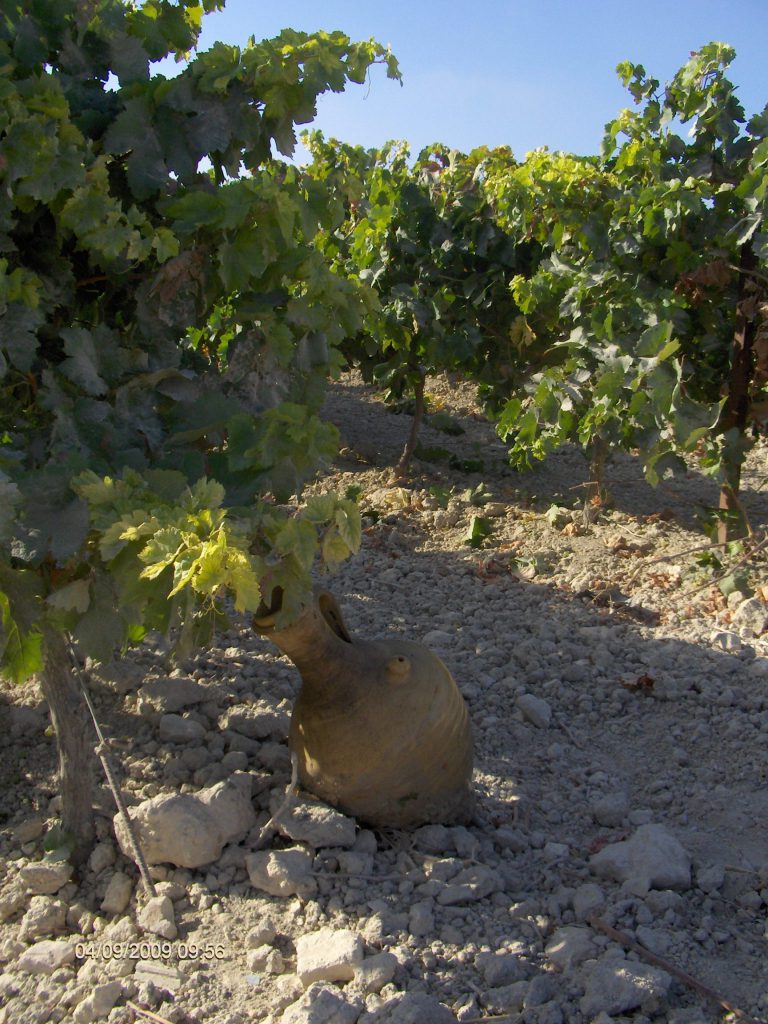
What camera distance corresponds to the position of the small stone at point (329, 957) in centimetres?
220

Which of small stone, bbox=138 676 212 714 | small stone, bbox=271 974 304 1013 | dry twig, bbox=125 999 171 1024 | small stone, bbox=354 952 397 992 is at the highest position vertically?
small stone, bbox=138 676 212 714

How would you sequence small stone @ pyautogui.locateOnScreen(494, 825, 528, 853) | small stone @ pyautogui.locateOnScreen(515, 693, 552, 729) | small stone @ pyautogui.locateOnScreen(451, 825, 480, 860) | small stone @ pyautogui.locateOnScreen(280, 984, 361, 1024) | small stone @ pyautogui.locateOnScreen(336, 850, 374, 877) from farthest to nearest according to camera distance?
small stone @ pyautogui.locateOnScreen(515, 693, 552, 729), small stone @ pyautogui.locateOnScreen(494, 825, 528, 853), small stone @ pyautogui.locateOnScreen(451, 825, 480, 860), small stone @ pyautogui.locateOnScreen(336, 850, 374, 877), small stone @ pyautogui.locateOnScreen(280, 984, 361, 1024)

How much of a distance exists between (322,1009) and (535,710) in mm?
1771

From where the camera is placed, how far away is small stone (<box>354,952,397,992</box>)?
2178 mm

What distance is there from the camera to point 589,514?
5602 mm

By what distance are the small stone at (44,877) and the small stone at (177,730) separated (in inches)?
23.8

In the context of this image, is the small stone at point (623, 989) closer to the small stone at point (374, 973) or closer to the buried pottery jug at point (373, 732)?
the small stone at point (374, 973)

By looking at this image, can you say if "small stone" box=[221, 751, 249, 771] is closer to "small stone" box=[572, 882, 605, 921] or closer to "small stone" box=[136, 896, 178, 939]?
"small stone" box=[136, 896, 178, 939]

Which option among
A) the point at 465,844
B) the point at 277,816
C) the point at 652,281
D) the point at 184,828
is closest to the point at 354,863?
the point at 277,816

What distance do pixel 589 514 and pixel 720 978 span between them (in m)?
3.51

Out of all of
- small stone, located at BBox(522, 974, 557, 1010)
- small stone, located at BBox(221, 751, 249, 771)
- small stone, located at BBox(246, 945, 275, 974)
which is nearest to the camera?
small stone, located at BBox(522, 974, 557, 1010)

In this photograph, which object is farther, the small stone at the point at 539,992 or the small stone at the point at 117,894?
the small stone at the point at 117,894

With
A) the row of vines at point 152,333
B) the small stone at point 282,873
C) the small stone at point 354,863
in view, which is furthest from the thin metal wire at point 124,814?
the small stone at point 354,863

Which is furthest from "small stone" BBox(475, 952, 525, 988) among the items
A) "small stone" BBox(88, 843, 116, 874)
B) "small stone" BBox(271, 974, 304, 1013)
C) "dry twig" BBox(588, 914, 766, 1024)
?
"small stone" BBox(88, 843, 116, 874)
